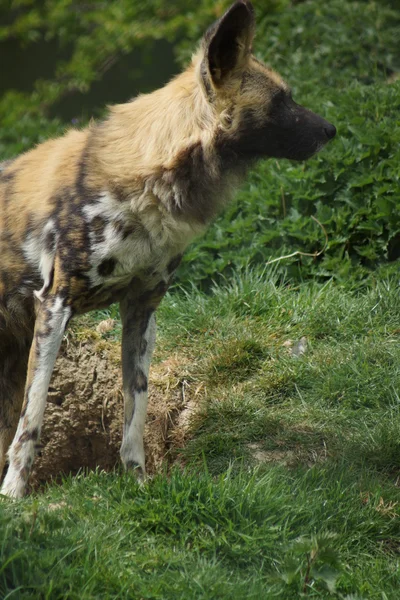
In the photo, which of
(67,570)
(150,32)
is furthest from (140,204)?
(150,32)

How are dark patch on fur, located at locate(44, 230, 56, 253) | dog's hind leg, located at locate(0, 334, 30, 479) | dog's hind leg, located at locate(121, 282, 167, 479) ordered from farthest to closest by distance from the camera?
1. dog's hind leg, located at locate(0, 334, 30, 479)
2. dog's hind leg, located at locate(121, 282, 167, 479)
3. dark patch on fur, located at locate(44, 230, 56, 253)

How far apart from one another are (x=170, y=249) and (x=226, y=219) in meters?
1.95

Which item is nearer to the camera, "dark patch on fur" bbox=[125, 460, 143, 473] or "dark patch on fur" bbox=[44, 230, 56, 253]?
"dark patch on fur" bbox=[44, 230, 56, 253]

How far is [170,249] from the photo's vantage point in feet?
11.9

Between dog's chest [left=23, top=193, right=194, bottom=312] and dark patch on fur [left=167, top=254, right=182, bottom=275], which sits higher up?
dog's chest [left=23, top=193, right=194, bottom=312]

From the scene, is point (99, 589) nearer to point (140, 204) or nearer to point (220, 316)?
point (140, 204)

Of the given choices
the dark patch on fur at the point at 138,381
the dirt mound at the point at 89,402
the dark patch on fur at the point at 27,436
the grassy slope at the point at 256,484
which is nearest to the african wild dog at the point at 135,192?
the dark patch on fur at the point at 27,436

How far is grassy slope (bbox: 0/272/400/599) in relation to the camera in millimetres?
2750

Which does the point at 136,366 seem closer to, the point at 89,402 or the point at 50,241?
the point at 50,241

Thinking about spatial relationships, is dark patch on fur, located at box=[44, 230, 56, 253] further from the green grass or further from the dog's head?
the green grass

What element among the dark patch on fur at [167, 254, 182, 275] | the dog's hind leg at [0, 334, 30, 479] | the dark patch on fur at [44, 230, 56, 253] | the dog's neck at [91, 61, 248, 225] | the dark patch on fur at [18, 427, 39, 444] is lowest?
the dog's hind leg at [0, 334, 30, 479]

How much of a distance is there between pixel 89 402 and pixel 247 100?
1.85 meters

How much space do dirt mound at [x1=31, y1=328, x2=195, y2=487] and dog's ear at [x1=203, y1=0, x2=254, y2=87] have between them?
5.22 ft

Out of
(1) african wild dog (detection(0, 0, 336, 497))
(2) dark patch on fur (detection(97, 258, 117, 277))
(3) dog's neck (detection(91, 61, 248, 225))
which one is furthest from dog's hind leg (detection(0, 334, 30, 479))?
(3) dog's neck (detection(91, 61, 248, 225))
